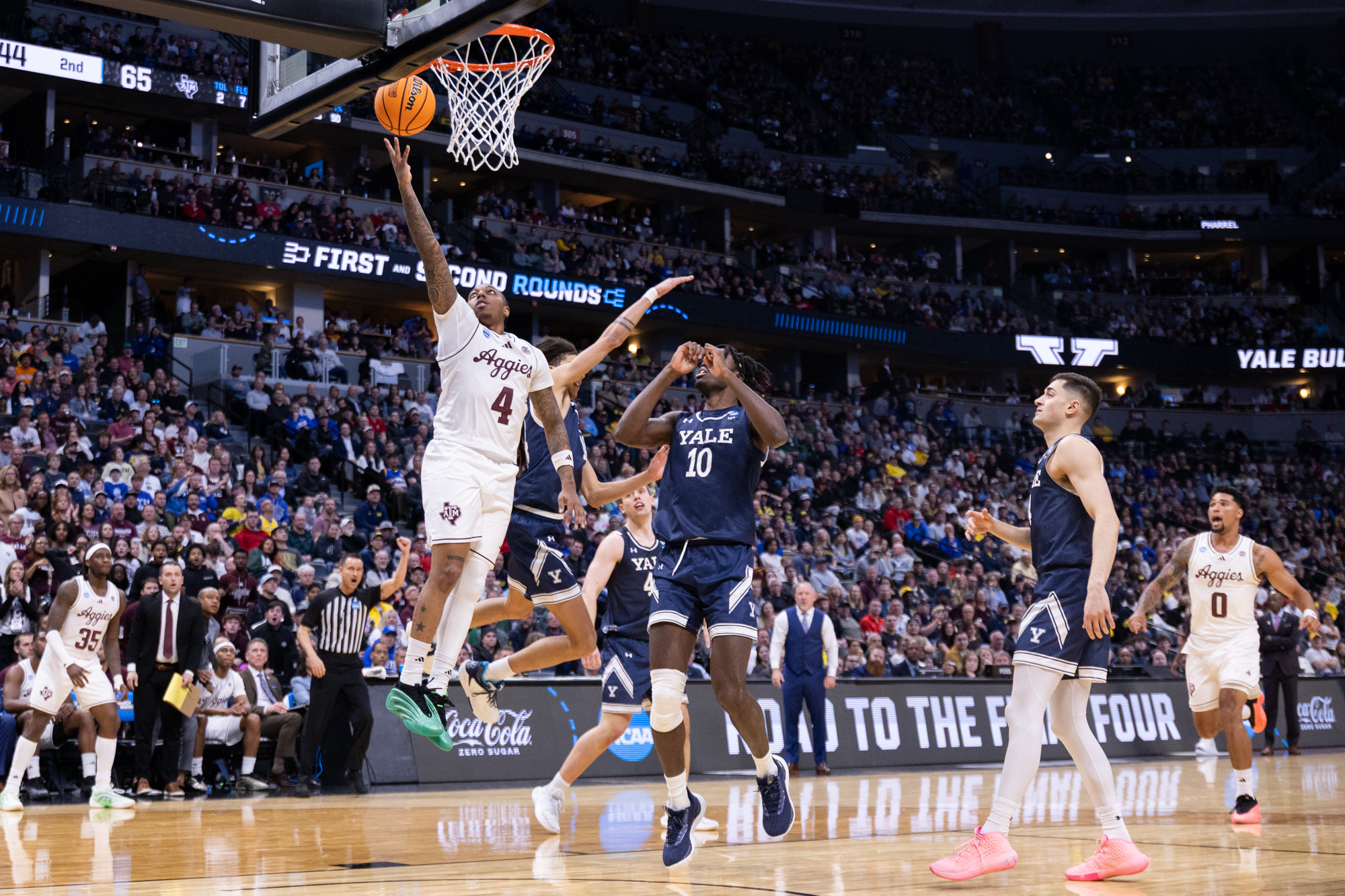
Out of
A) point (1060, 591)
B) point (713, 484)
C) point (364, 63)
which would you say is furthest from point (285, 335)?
point (1060, 591)

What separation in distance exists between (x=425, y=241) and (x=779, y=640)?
8679 millimetres

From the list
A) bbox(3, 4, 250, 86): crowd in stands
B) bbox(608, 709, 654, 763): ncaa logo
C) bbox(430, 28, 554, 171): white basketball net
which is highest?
bbox(3, 4, 250, 86): crowd in stands

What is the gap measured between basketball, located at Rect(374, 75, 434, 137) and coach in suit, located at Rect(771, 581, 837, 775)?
24.8 feet

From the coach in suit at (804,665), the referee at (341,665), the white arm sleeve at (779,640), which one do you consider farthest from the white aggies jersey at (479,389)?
the coach in suit at (804,665)

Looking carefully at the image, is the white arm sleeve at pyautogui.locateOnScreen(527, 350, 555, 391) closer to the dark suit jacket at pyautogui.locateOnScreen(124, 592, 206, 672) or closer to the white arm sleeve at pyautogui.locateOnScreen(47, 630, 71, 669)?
the white arm sleeve at pyautogui.locateOnScreen(47, 630, 71, 669)

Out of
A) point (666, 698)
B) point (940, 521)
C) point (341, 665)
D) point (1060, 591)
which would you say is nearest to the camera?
point (1060, 591)

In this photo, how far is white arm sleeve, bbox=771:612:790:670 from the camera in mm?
14000

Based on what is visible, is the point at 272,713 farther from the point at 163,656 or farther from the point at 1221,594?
the point at 1221,594

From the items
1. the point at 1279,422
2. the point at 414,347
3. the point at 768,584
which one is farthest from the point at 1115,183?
the point at 768,584

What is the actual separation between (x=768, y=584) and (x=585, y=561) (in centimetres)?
279

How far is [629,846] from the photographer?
7.02 m

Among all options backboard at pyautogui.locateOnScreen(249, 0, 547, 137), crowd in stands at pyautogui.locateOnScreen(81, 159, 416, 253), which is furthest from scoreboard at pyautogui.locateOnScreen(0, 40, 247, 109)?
backboard at pyautogui.locateOnScreen(249, 0, 547, 137)

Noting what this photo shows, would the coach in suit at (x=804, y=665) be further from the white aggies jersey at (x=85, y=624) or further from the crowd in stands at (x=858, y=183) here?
the crowd in stands at (x=858, y=183)

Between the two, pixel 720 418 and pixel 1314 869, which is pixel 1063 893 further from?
pixel 720 418
